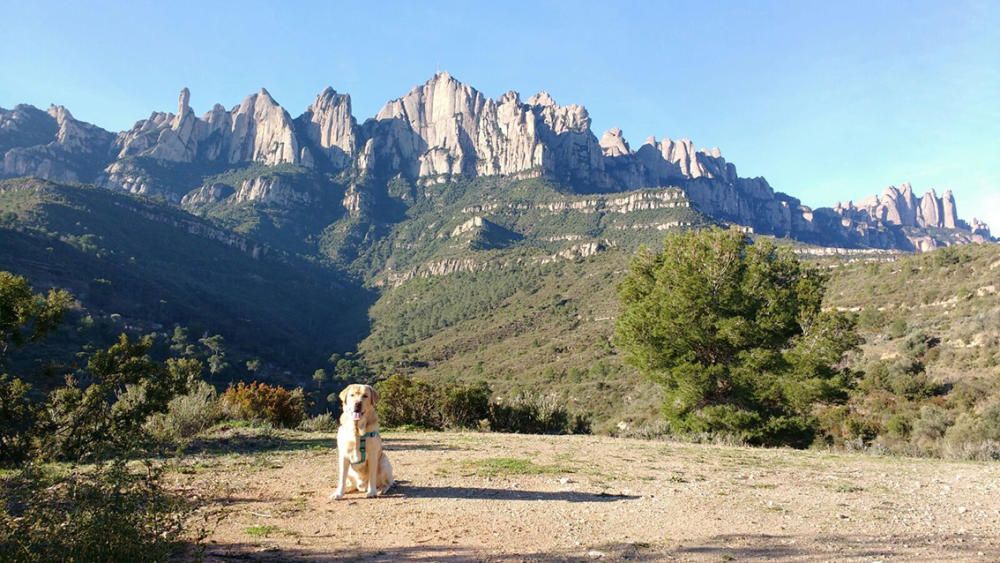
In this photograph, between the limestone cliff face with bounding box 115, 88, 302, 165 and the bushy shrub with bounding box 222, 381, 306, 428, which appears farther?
the limestone cliff face with bounding box 115, 88, 302, 165

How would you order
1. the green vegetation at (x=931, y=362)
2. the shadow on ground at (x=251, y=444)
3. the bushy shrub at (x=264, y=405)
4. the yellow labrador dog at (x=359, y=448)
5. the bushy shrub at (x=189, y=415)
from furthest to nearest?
1. the green vegetation at (x=931, y=362)
2. the bushy shrub at (x=264, y=405)
3. the bushy shrub at (x=189, y=415)
4. the shadow on ground at (x=251, y=444)
5. the yellow labrador dog at (x=359, y=448)

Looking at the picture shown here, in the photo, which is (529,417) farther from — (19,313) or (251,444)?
(19,313)

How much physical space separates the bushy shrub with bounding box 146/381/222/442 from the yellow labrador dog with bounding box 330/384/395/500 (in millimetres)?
5775

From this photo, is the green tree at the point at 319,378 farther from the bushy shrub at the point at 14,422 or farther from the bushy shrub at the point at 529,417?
the bushy shrub at the point at 14,422

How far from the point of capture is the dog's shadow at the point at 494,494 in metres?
6.19

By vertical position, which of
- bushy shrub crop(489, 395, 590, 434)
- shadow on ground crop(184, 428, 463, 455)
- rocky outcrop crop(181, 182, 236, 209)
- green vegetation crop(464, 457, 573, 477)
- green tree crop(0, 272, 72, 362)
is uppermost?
rocky outcrop crop(181, 182, 236, 209)

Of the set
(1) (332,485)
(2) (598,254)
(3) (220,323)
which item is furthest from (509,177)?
(1) (332,485)

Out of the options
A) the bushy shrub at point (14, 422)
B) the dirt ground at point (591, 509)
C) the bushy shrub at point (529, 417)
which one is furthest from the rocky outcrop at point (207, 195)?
the dirt ground at point (591, 509)

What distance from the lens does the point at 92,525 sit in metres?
3.31

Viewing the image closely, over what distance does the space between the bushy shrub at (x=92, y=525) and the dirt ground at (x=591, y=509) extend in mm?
451

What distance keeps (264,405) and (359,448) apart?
972cm

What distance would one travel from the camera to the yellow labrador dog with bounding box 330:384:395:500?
19.9 feet

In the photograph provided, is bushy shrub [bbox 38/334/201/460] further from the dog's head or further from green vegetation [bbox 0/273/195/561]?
the dog's head

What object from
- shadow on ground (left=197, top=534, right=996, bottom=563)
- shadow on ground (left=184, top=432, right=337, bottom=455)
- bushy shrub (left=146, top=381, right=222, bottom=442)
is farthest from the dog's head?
bushy shrub (left=146, top=381, right=222, bottom=442)
